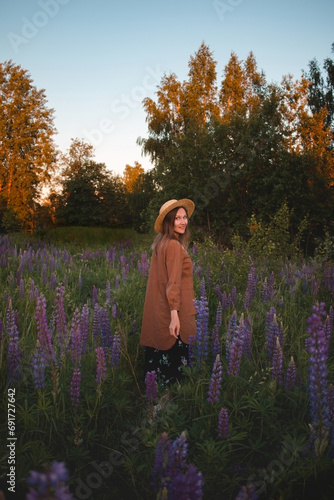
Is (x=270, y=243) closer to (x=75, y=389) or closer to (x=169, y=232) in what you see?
(x=169, y=232)

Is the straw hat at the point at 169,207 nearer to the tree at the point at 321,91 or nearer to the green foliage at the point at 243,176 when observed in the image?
the green foliage at the point at 243,176

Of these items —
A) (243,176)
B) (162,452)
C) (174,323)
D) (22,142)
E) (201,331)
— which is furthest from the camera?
(22,142)

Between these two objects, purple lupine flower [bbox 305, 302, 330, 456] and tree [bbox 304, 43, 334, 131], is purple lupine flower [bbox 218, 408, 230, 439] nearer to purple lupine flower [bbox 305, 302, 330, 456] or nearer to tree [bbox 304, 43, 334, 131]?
purple lupine flower [bbox 305, 302, 330, 456]

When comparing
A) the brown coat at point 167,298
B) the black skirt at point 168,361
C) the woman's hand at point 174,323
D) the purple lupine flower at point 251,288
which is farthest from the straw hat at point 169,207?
the purple lupine flower at point 251,288

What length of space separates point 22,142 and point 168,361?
1240 inches

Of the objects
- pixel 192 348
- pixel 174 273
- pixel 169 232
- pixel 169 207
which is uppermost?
pixel 169 207

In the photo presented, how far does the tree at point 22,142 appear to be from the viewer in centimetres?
3003

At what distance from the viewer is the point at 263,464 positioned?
2215mm

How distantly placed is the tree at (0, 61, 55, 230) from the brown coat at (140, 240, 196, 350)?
27615mm

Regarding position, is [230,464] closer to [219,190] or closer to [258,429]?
[258,429]

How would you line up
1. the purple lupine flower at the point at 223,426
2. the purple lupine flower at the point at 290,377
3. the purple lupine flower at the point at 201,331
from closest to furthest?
the purple lupine flower at the point at 223,426
the purple lupine flower at the point at 290,377
the purple lupine flower at the point at 201,331

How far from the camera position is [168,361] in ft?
11.3

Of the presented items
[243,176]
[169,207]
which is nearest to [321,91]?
[243,176]

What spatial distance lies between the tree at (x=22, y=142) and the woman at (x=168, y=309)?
90.4 feet
